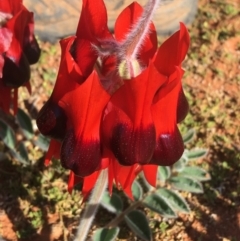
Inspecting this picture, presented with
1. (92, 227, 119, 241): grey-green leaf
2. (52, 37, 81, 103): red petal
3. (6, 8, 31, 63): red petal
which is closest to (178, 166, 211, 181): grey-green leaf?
(92, 227, 119, 241): grey-green leaf

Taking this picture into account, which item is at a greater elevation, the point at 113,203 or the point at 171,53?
the point at 171,53

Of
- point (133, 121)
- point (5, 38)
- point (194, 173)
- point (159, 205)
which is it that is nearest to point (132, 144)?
point (133, 121)

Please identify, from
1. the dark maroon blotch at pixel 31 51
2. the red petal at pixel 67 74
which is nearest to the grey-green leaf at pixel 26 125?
the dark maroon blotch at pixel 31 51

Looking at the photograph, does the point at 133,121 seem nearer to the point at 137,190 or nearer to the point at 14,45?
the point at 14,45

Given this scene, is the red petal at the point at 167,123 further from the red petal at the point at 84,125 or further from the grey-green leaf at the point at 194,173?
the grey-green leaf at the point at 194,173

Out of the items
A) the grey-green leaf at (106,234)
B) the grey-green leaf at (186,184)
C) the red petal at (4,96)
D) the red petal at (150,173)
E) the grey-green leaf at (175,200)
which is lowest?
the grey-green leaf at (175,200)
